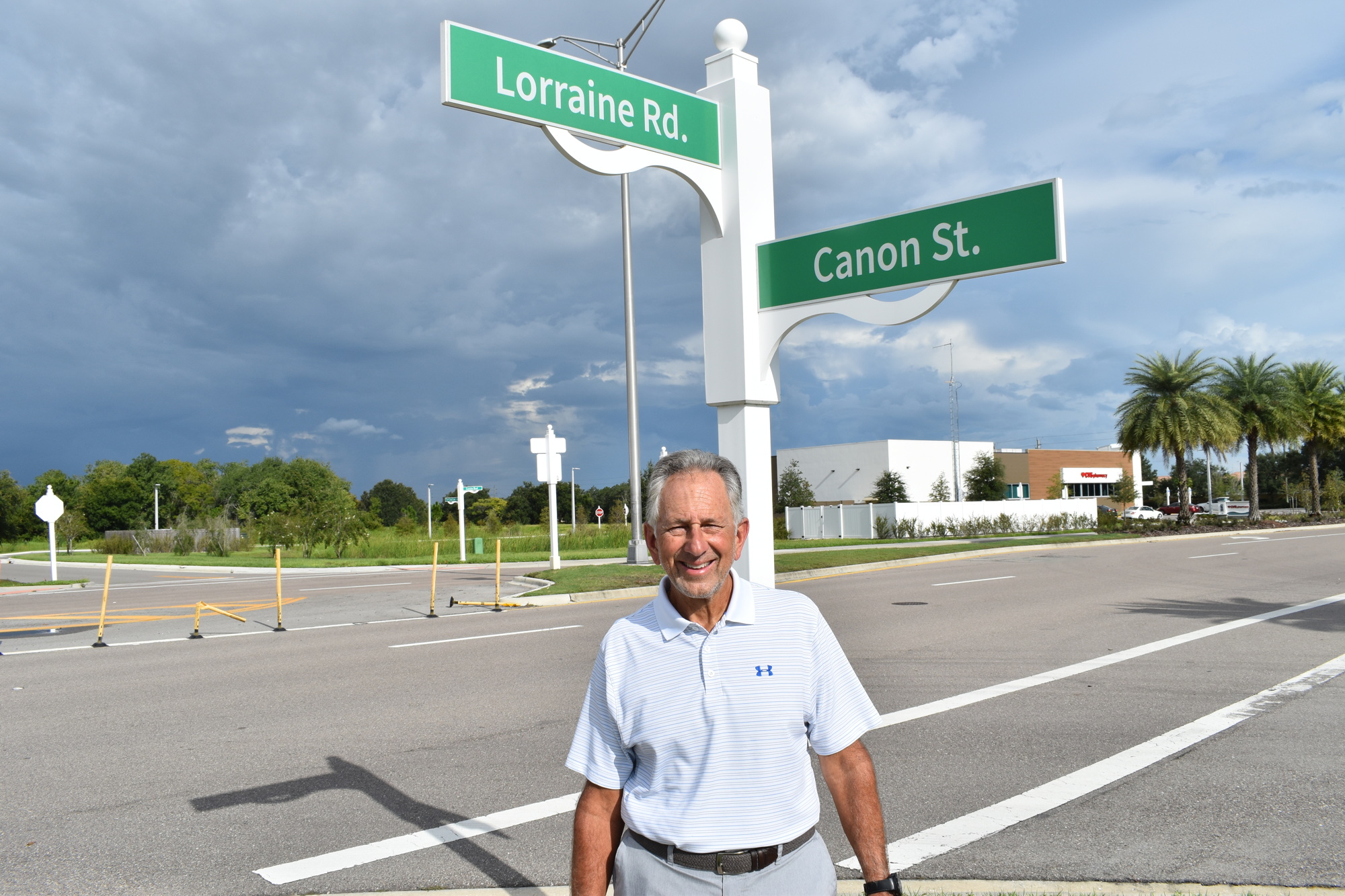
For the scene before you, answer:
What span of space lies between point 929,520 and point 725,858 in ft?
162

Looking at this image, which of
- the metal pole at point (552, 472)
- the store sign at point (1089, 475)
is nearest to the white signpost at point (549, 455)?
the metal pole at point (552, 472)

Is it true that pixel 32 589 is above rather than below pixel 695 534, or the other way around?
below

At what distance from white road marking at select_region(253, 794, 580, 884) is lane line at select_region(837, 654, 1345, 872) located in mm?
1707

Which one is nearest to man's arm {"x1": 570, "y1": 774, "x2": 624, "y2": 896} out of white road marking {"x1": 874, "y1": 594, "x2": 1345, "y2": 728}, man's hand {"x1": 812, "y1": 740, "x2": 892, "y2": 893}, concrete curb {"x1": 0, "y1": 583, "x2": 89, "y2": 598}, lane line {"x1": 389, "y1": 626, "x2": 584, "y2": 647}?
man's hand {"x1": 812, "y1": 740, "x2": 892, "y2": 893}

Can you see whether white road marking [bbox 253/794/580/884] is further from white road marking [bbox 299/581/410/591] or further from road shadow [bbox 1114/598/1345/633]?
white road marking [bbox 299/581/410/591]

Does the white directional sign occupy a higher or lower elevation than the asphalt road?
higher

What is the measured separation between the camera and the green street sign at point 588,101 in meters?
4.25

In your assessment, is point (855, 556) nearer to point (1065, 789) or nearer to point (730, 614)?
point (1065, 789)

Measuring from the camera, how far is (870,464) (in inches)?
2549

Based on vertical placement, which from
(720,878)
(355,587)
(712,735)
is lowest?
(355,587)

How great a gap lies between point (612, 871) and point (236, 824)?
3762 millimetres

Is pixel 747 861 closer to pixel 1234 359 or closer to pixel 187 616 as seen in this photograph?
pixel 187 616

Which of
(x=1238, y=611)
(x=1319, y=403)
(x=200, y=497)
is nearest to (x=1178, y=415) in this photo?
(x=1319, y=403)

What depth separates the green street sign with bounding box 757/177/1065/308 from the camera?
4.17 m
